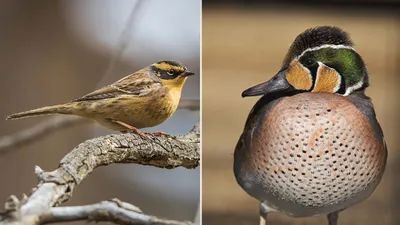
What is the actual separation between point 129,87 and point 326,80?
2.06ft

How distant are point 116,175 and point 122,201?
0.08m

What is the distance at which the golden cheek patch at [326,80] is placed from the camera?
5.15ft

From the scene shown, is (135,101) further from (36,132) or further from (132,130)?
(36,132)

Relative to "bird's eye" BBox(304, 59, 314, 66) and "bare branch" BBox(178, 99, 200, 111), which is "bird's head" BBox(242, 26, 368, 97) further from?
"bare branch" BBox(178, 99, 200, 111)

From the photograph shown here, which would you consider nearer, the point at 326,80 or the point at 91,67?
the point at 91,67

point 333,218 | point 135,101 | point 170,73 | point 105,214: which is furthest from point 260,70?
point 105,214

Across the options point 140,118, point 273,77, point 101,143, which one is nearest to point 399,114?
point 273,77

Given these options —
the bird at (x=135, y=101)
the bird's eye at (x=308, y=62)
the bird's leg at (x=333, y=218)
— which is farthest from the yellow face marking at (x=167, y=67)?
the bird's leg at (x=333, y=218)

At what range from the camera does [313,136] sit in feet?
5.02

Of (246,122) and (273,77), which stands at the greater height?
(273,77)

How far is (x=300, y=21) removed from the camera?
5.19ft

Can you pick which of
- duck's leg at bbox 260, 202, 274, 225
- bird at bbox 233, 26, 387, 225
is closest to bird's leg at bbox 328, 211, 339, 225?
bird at bbox 233, 26, 387, 225

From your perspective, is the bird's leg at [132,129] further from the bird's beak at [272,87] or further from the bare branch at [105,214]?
the bird's beak at [272,87]

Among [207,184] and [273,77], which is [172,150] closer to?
[207,184]
